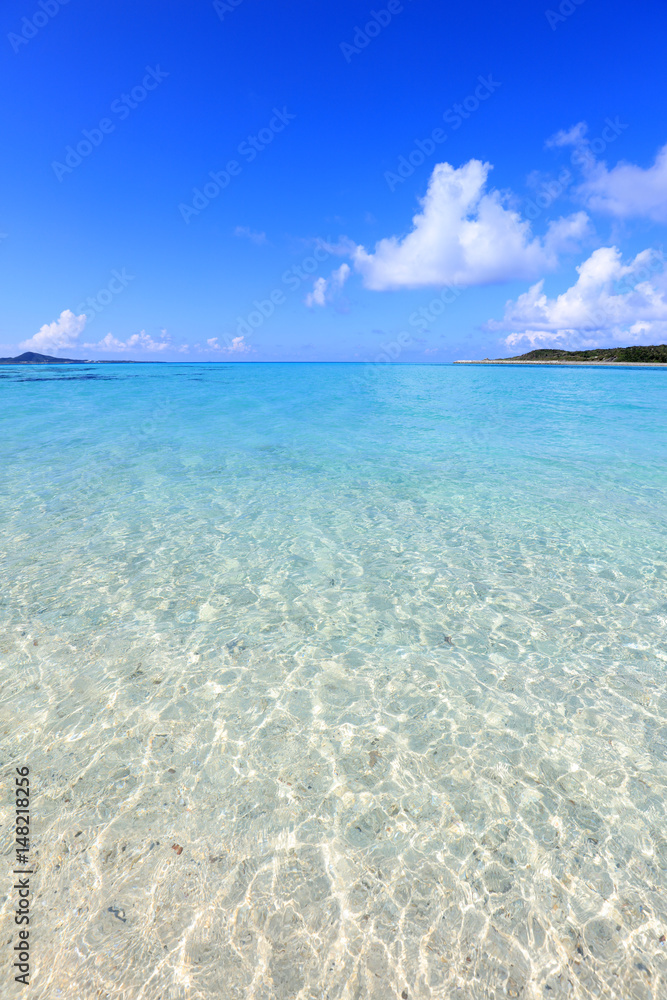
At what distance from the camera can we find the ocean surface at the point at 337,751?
2637 millimetres

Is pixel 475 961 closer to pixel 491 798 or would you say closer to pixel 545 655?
pixel 491 798

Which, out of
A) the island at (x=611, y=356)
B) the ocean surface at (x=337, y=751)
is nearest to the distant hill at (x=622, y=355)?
the island at (x=611, y=356)

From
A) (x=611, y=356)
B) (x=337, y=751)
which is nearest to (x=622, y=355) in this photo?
(x=611, y=356)

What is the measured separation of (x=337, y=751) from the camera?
388 centimetres

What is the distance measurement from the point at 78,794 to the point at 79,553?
4566mm

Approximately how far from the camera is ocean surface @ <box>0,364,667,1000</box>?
2.64 m

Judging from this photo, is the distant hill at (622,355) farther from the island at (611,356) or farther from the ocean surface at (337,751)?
the ocean surface at (337,751)

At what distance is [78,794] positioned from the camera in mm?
3463

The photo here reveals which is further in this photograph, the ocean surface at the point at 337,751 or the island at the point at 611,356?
the island at the point at 611,356

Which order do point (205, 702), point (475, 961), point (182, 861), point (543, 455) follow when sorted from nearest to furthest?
point (475, 961), point (182, 861), point (205, 702), point (543, 455)

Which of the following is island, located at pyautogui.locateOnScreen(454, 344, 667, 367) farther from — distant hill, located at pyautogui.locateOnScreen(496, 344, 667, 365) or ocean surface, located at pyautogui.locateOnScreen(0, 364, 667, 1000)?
ocean surface, located at pyautogui.locateOnScreen(0, 364, 667, 1000)

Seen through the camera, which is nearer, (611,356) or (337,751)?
(337,751)

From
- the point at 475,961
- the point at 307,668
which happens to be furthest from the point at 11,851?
the point at 475,961

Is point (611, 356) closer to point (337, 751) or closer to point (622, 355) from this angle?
point (622, 355)
